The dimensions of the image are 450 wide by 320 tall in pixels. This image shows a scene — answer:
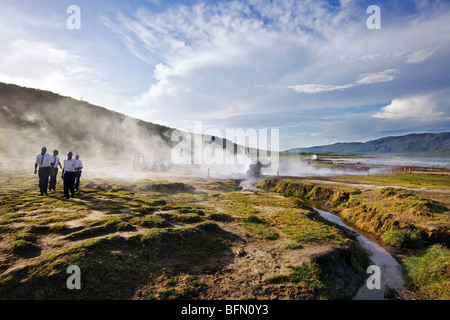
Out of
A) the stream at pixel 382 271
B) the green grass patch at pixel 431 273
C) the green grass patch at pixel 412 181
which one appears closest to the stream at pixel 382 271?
the stream at pixel 382 271

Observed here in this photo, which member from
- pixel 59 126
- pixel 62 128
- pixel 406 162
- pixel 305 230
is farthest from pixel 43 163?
pixel 406 162

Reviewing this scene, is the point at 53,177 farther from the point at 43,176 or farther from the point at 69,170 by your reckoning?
the point at 69,170

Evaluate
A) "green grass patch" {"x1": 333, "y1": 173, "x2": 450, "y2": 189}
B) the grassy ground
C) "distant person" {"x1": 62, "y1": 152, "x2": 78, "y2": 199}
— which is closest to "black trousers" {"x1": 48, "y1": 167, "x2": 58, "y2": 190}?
"distant person" {"x1": 62, "y1": 152, "x2": 78, "y2": 199}

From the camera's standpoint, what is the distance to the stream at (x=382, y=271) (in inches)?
315

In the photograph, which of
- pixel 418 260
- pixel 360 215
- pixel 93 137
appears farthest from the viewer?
pixel 93 137

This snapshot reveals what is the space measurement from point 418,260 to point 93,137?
91059mm

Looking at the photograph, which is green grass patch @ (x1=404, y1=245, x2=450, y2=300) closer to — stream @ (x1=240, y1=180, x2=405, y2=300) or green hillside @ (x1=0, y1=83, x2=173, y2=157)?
stream @ (x1=240, y1=180, x2=405, y2=300)

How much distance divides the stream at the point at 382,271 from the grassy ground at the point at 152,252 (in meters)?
0.76

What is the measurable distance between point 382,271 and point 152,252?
31.9ft

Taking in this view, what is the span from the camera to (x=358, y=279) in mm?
8742

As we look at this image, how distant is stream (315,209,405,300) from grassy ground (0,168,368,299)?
2.51 feet

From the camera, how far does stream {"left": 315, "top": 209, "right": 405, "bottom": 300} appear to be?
801 centimetres
